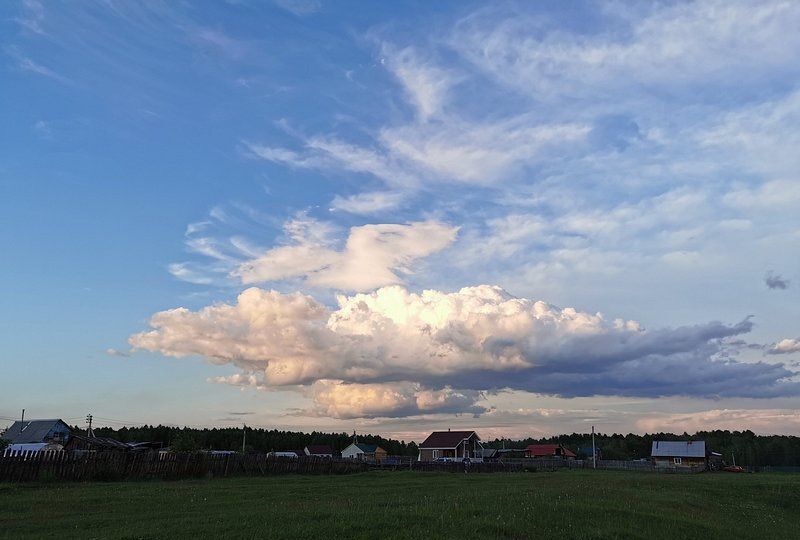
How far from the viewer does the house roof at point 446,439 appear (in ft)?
358

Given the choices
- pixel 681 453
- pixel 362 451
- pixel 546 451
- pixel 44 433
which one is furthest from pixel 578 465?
pixel 44 433

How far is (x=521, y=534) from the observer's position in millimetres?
15516

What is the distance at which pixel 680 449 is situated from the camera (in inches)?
4572

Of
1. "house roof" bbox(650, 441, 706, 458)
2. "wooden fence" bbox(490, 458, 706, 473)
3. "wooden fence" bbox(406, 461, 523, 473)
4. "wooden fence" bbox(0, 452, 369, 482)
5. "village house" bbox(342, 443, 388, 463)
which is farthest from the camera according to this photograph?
"village house" bbox(342, 443, 388, 463)

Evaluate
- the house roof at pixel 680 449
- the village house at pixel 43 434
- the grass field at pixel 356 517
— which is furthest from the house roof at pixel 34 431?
the house roof at pixel 680 449

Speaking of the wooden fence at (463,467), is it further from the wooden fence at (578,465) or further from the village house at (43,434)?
the village house at (43,434)

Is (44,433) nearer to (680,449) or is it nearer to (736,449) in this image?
(680,449)

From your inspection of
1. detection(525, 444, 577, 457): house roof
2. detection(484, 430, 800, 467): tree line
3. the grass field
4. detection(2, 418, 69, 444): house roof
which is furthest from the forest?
the grass field

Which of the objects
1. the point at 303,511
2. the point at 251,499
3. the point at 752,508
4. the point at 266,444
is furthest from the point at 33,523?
the point at 266,444

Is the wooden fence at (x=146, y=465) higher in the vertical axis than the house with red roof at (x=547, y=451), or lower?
higher

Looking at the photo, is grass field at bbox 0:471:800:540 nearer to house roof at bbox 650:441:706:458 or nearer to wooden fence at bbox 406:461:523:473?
wooden fence at bbox 406:461:523:473

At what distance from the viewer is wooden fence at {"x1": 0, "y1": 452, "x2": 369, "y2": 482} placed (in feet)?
106

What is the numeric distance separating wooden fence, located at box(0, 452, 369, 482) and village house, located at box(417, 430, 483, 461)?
198ft

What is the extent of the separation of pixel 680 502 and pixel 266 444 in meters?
145
